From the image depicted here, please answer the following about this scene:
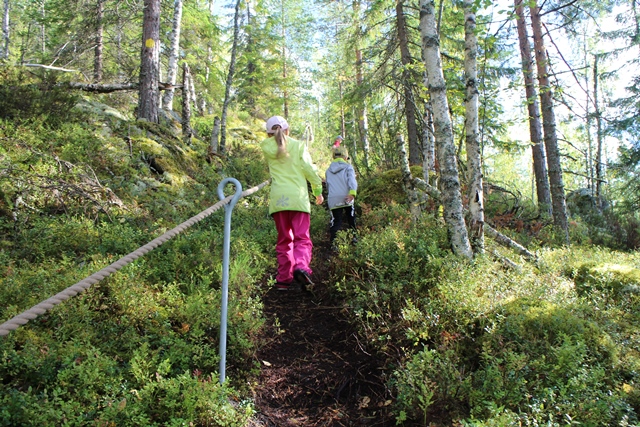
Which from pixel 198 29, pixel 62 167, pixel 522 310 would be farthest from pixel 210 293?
pixel 198 29

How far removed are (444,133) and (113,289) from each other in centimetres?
461

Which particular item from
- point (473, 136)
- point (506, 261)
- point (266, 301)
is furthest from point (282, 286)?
point (473, 136)

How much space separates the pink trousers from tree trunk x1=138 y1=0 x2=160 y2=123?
6.51 metres

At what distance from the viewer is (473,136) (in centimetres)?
584

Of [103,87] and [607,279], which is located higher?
[103,87]

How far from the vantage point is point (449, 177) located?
5426 millimetres

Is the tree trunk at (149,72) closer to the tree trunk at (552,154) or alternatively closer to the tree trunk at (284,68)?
the tree trunk at (552,154)

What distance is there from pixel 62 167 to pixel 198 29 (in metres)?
13.0

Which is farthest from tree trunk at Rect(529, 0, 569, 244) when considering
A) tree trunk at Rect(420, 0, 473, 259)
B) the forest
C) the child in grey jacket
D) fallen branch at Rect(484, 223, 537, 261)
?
the child in grey jacket

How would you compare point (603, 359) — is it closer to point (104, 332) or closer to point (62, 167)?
point (104, 332)

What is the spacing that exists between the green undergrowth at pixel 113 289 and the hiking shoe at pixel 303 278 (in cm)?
54

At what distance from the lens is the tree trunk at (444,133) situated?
212 inches

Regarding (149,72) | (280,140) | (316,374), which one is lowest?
(316,374)

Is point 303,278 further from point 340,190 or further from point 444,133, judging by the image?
point 444,133
